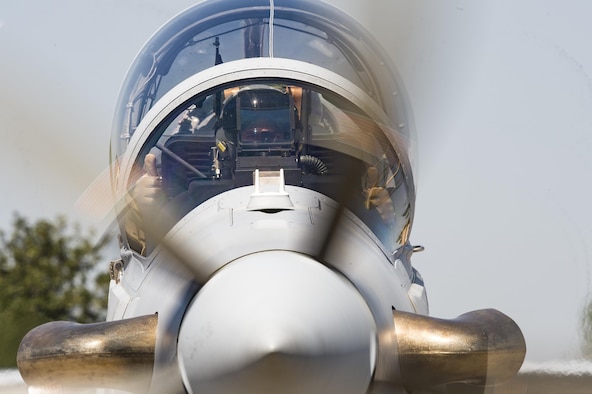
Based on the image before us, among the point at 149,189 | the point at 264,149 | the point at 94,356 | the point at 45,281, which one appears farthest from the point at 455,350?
the point at 45,281

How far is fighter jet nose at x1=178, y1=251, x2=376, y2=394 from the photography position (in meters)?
5.14

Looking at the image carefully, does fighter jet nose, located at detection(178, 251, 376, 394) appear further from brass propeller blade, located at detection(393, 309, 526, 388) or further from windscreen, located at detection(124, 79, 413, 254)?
windscreen, located at detection(124, 79, 413, 254)

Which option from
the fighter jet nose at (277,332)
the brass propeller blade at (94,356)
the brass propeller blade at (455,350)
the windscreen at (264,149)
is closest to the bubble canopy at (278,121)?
the windscreen at (264,149)

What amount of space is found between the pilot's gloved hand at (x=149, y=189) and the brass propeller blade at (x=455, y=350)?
2084 millimetres

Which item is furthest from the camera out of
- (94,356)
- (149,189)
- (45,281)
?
(45,281)

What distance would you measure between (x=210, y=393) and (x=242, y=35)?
351cm

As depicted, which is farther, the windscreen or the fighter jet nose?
the windscreen

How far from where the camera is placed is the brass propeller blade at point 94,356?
19.4 feet

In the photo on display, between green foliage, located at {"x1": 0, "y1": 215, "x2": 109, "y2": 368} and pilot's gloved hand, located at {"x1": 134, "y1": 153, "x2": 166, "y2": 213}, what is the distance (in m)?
0.44

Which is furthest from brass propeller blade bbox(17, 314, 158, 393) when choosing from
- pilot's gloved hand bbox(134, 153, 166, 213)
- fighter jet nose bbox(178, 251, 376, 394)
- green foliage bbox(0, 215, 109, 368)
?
green foliage bbox(0, 215, 109, 368)

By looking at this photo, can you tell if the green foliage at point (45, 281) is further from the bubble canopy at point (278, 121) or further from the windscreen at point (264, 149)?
the bubble canopy at point (278, 121)

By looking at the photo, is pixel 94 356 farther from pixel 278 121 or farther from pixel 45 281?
pixel 45 281

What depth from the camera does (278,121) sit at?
7621mm

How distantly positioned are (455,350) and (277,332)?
4.69ft
